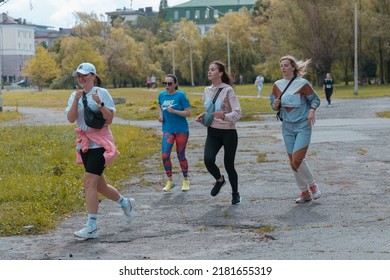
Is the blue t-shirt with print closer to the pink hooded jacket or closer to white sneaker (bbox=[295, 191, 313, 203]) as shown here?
white sneaker (bbox=[295, 191, 313, 203])

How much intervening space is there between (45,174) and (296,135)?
4.45 m

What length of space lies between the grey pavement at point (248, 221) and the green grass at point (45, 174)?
0.32 meters

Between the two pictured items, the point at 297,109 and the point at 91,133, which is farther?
the point at 297,109

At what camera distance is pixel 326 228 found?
8297 millimetres

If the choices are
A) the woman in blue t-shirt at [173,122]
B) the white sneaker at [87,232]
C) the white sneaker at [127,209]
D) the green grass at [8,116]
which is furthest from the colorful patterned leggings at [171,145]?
the green grass at [8,116]

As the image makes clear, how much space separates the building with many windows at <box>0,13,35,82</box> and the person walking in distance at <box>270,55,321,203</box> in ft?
343

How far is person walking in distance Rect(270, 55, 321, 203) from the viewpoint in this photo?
33.2 ft

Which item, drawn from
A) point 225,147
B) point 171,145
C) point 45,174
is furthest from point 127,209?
point 45,174

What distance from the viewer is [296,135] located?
1023cm

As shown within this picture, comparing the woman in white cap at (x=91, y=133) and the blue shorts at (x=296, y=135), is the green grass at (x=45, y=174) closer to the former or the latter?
the woman in white cap at (x=91, y=133)

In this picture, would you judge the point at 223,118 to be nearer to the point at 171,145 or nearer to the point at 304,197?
the point at 304,197
